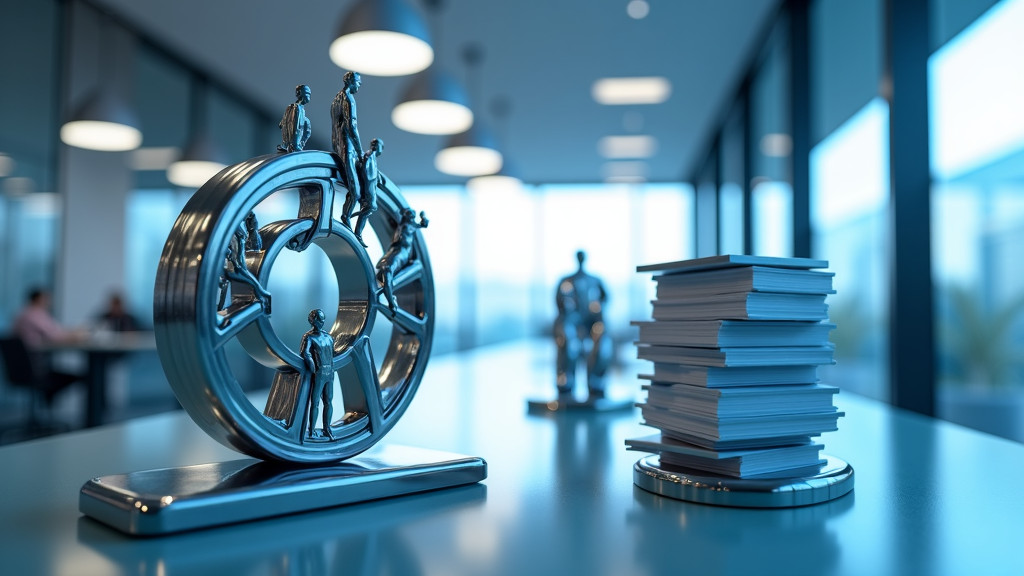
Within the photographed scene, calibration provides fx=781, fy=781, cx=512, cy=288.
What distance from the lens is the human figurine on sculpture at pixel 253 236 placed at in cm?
71

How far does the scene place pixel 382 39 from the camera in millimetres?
2852

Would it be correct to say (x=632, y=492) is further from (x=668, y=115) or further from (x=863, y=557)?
(x=668, y=115)

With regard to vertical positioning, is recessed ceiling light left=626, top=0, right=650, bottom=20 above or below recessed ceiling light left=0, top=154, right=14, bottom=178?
above

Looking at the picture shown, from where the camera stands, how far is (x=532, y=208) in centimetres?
1247

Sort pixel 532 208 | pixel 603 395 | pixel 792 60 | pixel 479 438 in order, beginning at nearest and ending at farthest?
pixel 479 438 → pixel 603 395 → pixel 792 60 → pixel 532 208

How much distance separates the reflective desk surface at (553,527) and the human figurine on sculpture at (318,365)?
10cm

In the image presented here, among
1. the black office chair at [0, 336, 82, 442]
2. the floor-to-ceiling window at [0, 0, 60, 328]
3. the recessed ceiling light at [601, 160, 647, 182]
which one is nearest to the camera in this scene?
the black office chair at [0, 336, 82, 442]

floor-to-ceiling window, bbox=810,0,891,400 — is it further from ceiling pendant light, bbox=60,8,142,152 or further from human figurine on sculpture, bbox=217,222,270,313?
ceiling pendant light, bbox=60,8,142,152

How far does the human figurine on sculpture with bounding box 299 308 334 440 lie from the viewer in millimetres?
748

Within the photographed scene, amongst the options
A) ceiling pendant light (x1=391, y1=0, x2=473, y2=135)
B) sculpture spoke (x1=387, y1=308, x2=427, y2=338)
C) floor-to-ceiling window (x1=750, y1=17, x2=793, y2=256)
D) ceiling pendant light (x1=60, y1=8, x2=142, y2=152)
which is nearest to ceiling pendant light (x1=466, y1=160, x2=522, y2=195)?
ceiling pendant light (x1=391, y1=0, x2=473, y2=135)

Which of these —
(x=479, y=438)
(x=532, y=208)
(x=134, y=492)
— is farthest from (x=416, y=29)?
(x=532, y=208)

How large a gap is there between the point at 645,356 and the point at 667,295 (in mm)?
76

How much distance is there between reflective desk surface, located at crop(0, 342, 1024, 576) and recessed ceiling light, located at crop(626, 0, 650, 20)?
15.8 feet

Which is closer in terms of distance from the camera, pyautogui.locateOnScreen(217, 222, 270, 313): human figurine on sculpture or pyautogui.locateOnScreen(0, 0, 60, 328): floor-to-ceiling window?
pyautogui.locateOnScreen(217, 222, 270, 313): human figurine on sculpture
